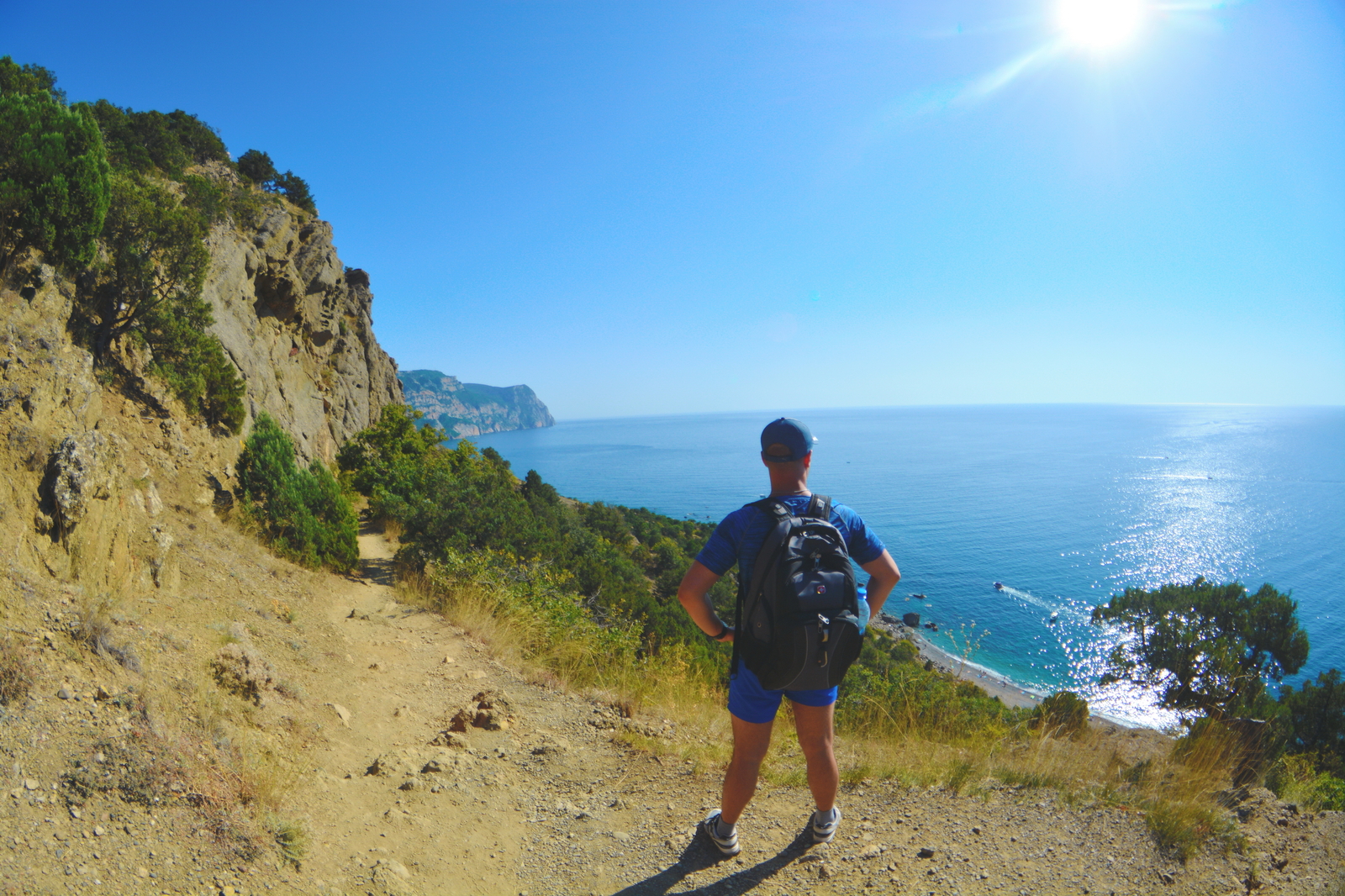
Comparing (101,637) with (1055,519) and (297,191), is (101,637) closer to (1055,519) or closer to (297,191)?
(297,191)

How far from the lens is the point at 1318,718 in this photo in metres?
18.1

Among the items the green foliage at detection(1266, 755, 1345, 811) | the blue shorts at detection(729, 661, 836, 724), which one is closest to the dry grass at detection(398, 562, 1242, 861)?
the green foliage at detection(1266, 755, 1345, 811)

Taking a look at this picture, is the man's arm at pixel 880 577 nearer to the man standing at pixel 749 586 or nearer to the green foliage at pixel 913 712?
the man standing at pixel 749 586

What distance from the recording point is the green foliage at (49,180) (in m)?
7.28

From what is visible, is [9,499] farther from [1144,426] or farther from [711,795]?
[1144,426]

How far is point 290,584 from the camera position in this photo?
729cm

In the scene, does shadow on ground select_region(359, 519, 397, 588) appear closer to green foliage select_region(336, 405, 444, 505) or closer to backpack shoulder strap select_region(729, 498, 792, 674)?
green foliage select_region(336, 405, 444, 505)

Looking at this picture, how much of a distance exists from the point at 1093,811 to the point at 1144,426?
24328cm

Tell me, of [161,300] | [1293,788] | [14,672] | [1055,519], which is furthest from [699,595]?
[1055,519]

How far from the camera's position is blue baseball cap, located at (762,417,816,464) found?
2.65m

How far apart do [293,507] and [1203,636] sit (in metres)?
31.6

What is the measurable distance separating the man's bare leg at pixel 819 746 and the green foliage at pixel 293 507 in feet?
27.3

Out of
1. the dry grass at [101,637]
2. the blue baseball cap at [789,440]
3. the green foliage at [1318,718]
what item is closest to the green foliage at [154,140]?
the dry grass at [101,637]

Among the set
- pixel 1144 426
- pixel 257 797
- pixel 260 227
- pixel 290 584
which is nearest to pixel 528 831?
pixel 257 797
